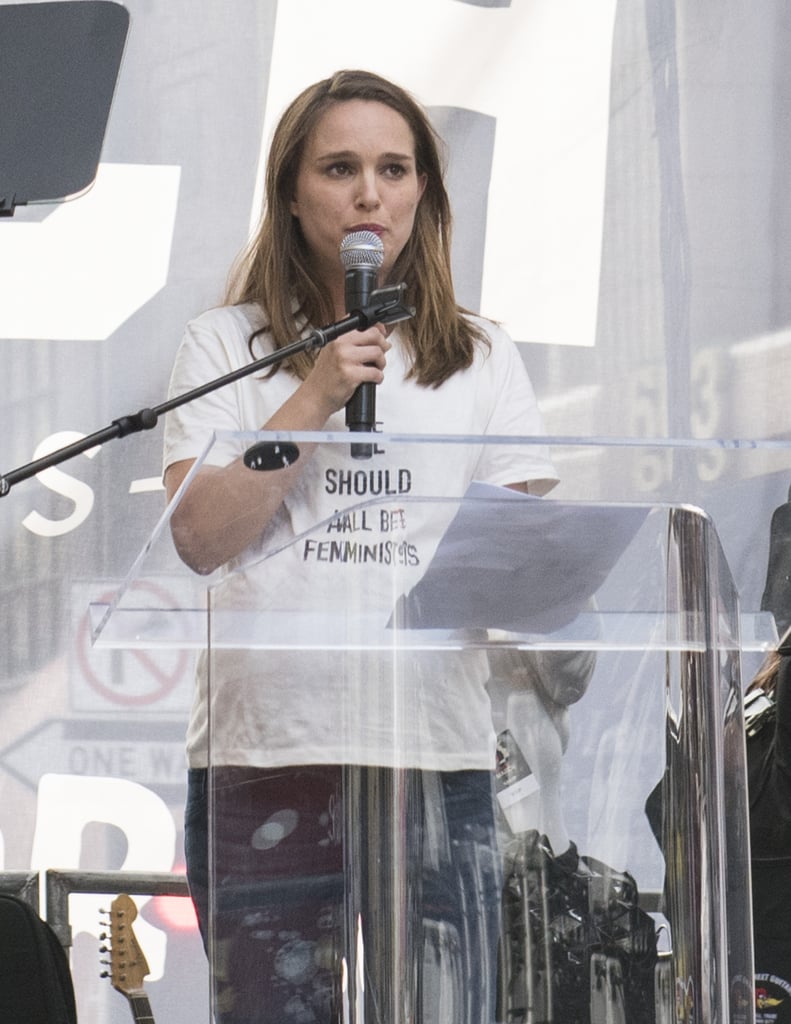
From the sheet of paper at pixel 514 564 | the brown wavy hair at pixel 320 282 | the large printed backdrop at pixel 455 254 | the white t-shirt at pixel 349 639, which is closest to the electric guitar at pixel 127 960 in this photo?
the large printed backdrop at pixel 455 254

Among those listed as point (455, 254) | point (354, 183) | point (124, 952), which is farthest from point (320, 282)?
point (124, 952)

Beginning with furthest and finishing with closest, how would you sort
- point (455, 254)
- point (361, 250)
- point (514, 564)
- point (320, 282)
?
1. point (455, 254)
2. point (320, 282)
3. point (361, 250)
4. point (514, 564)

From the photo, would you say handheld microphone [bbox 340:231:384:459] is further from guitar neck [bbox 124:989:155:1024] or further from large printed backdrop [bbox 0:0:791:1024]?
guitar neck [bbox 124:989:155:1024]

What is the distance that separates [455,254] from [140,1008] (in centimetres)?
135

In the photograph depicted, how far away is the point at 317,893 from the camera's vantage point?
92cm

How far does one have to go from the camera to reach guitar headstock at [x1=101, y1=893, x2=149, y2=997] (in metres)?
2.13

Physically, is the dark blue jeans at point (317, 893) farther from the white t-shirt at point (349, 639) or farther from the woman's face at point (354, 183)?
the woman's face at point (354, 183)

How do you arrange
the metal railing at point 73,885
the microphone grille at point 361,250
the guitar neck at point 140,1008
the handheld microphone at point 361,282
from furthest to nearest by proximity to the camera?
the metal railing at point 73,885, the guitar neck at point 140,1008, the microphone grille at point 361,250, the handheld microphone at point 361,282

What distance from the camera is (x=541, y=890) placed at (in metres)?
0.88

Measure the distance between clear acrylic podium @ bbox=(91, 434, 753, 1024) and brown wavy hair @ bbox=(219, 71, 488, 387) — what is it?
569 mm

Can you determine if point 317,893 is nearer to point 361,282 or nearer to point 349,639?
point 349,639

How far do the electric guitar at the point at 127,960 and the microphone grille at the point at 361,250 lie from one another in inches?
46.2

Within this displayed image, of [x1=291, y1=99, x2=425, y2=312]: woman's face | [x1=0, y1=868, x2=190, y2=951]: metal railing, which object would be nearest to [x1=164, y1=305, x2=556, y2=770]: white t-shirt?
[x1=291, y1=99, x2=425, y2=312]: woman's face

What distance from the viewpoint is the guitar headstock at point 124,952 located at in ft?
6.99
